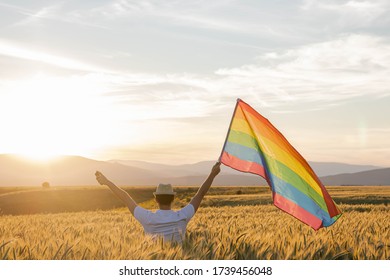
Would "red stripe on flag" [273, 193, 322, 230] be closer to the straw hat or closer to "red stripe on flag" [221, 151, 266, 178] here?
"red stripe on flag" [221, 151, 266, 178]

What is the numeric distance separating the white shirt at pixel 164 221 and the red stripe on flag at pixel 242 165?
1093 millimetres

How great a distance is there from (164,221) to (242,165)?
5.31ft

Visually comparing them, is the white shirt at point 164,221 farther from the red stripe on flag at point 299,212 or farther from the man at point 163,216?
the red stripe on flag at point 299,212

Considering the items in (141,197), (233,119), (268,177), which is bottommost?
(141,197)

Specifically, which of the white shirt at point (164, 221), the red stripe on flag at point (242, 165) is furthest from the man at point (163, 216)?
the red stripe on flag at point (242, 165)

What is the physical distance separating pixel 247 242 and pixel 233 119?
197cm

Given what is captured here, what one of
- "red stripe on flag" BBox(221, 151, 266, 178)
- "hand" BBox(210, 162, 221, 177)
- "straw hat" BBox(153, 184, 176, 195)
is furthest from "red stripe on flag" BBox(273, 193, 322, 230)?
"straw hat" BBox(153, 184, 176, 195)

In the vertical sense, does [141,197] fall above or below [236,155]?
below

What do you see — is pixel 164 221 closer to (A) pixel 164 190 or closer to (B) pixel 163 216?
(B) pixel 163 216

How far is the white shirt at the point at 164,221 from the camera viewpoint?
22.7 ft
